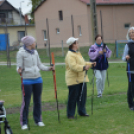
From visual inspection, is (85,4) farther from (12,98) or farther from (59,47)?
(12,98)

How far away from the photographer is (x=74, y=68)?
6.05 metres

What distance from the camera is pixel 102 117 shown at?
6344 millimetres

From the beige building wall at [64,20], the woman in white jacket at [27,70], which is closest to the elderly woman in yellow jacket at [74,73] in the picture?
the woman in white jacket at [27,70]

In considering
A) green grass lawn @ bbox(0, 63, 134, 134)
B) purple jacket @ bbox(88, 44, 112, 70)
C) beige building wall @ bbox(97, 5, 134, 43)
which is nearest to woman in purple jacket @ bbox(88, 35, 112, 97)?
purple jacket @ bbox(88, 44, 112, 70)

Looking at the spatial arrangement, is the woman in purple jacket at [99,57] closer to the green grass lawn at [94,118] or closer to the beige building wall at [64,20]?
the green grass lawn at [94,118]

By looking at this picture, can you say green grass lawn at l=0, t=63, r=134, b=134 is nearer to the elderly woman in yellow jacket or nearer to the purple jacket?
the elderly woman in yellow jacket

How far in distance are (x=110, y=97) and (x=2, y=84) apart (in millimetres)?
5318

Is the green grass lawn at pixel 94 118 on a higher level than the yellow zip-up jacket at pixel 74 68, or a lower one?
lower

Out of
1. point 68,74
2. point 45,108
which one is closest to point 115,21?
point 45,108

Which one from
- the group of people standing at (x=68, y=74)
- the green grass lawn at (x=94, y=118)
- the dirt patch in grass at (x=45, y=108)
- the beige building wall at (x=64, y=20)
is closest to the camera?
the green grass lawn at (x=94, y=118)

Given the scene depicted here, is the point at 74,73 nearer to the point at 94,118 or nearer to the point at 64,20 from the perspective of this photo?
the point at 94,118

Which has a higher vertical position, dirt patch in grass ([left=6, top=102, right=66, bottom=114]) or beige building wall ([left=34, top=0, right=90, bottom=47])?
beige building wall ([left=34, top=0, right=90, bottom=47])

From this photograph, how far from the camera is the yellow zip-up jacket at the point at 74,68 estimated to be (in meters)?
6.07

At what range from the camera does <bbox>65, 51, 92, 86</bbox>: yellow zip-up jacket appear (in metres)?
6.07
